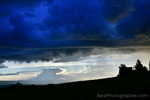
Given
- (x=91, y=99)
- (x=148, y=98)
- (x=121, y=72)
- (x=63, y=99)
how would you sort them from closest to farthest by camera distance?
1. (x=148, y=98)
2. (x=91, y=99)
3. (x=63, y=99)
4. (x=121, y=72)

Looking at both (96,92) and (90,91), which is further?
(90,91)

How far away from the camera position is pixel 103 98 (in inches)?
709

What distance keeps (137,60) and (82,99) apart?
4665 inches

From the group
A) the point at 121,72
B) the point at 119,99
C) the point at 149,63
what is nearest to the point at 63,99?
the point at 119,99

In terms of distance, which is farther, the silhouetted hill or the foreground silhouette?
the foreground silhouette

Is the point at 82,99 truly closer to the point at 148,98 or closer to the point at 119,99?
the point at 119,99

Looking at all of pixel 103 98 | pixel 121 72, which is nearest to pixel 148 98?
pixel 103 98

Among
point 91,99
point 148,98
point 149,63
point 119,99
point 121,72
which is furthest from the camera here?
point 149,63

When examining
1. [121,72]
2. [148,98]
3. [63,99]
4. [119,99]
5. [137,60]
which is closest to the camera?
[148,98]

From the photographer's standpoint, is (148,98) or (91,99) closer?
(148,98)

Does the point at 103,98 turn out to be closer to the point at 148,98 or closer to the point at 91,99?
the point at 91,99

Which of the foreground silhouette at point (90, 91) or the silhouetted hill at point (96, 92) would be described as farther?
the foreground silhouette at point (90, 91)

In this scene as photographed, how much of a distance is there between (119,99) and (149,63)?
113 metres

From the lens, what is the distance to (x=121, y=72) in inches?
3797
